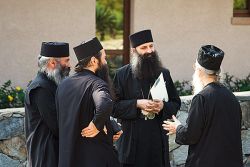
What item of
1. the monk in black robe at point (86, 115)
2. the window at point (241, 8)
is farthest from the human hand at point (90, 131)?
the window at point (241, 8)

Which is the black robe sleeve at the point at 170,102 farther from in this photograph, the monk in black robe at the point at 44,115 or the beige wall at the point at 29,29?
the beige wall at the point at 29,29

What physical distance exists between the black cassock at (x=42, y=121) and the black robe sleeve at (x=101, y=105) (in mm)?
530

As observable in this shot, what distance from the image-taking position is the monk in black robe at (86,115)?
4.95m

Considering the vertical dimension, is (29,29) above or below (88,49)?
below

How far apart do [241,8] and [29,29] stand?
A: 3.86 meters

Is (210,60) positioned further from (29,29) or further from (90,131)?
(29,29)

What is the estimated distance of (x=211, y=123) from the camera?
4.89m

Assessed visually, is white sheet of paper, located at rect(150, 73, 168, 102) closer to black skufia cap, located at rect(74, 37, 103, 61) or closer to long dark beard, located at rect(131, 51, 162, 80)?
long dark beard, located at rect(131, 51, 162, 80)

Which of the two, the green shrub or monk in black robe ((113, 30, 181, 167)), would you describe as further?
the green shrub

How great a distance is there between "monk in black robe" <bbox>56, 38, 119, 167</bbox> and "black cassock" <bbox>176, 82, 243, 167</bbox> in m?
0.66

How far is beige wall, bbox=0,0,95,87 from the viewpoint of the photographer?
891 cm

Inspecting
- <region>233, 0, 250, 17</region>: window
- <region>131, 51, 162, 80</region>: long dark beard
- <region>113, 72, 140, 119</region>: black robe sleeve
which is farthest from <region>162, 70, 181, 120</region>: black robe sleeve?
<region>233, 0, 250, 17</region>: window

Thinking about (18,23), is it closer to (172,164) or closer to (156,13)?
(156,13)

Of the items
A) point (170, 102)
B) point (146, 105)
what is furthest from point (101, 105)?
point (170, 102)
